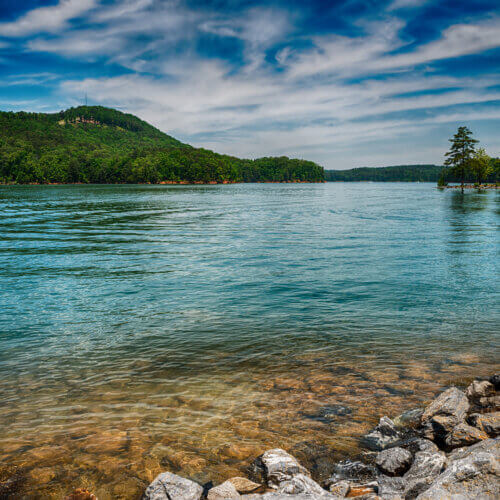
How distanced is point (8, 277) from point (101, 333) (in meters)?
9.88

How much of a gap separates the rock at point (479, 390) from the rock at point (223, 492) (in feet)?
16.2

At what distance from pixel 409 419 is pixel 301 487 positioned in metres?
2.84

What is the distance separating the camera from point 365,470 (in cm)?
526

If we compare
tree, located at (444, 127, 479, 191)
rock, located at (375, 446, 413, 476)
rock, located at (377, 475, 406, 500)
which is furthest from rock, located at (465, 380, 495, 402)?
tree, located at (444, 127, 479, 191)

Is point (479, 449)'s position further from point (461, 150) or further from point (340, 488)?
point (461, 150)

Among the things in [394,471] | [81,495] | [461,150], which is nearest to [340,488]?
[394,471]

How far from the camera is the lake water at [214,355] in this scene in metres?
5.98

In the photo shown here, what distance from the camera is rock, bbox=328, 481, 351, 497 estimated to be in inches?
189

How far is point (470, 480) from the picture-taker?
4328mm

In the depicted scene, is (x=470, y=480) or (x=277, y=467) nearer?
(x=470, y=480)

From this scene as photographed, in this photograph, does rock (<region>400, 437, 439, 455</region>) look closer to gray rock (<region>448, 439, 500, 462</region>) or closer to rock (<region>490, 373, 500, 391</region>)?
gray rock (<region>448, 439, 500, 462</region>)

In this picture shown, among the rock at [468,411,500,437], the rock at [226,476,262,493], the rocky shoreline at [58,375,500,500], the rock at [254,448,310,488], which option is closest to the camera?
the rocky shoreline at [58,375,500,500]

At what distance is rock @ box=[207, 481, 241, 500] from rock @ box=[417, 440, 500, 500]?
2.23 m

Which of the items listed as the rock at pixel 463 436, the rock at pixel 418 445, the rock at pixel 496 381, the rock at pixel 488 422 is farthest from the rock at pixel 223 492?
the rock at pixel 496 381
